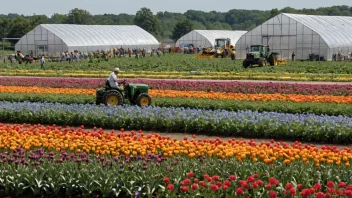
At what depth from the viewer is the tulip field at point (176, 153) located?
308 inches

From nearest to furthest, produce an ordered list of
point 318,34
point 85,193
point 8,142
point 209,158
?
1. point 85,193
2. point 209,158
3. point 8,142
4. point 318,34

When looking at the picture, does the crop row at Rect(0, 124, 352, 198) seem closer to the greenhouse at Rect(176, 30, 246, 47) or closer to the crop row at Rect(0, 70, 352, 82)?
the crop row at Rect(0, 70, 352, 82)

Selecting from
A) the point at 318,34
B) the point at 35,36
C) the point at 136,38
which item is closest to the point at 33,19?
the point at 136,38

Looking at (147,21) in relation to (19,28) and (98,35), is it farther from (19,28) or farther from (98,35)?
(98,35)

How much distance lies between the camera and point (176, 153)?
959cm

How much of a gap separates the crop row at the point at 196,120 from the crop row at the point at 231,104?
1697 mm

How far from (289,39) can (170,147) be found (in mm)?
42491

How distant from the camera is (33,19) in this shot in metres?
88.1

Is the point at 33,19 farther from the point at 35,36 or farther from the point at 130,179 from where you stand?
the point at 130,179

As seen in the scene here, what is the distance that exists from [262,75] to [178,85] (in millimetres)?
8693

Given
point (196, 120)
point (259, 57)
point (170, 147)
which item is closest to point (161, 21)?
point (259, 57)

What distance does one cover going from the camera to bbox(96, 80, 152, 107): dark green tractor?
17.5 metres

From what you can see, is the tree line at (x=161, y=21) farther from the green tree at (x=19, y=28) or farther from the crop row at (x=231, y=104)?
the crop row at (x=231, y=104)

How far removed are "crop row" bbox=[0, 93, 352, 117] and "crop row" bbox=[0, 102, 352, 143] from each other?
1697mm
